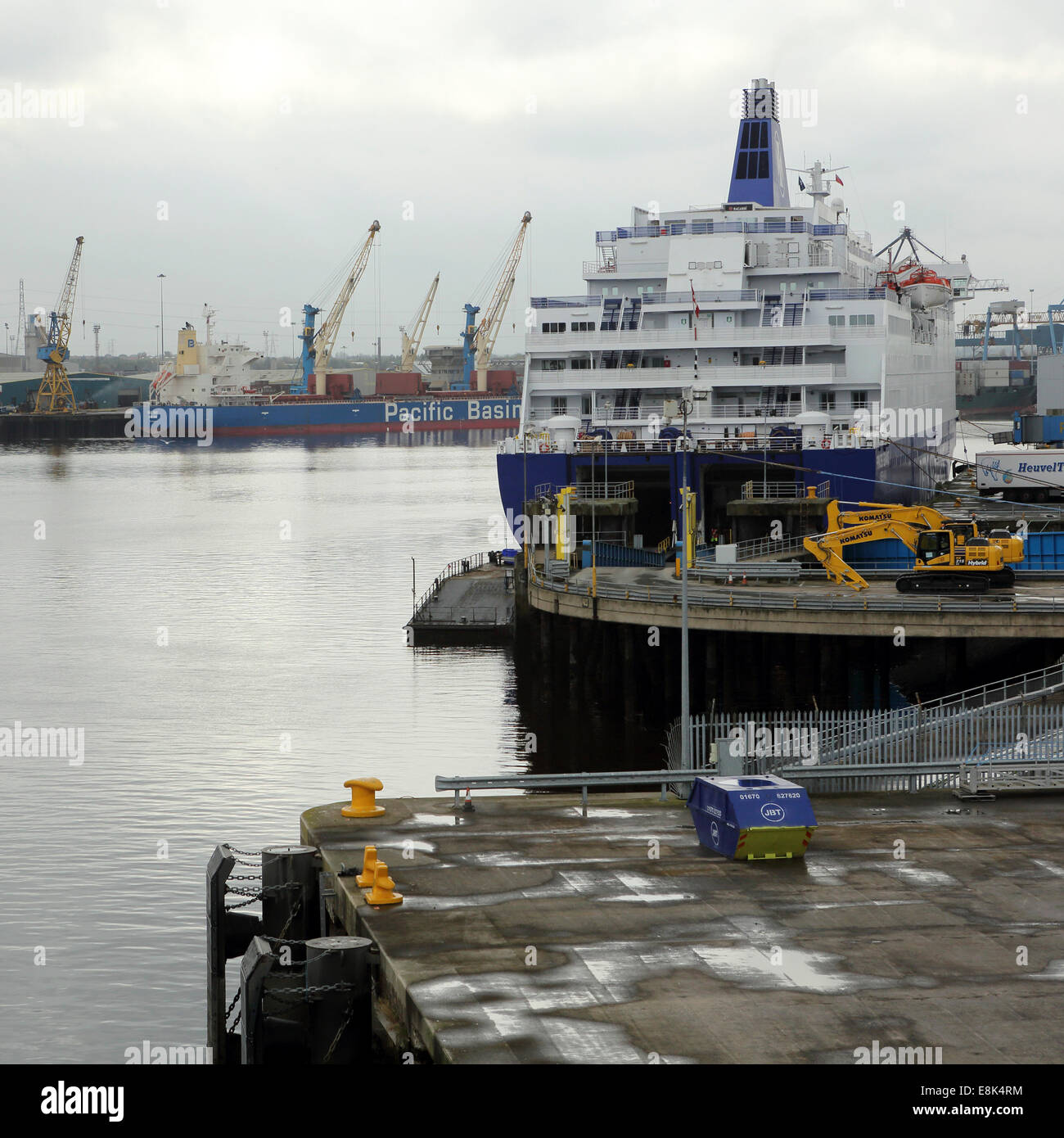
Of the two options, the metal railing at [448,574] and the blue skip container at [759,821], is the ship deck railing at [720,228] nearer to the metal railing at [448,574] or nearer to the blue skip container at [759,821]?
the metal railing at [448,574]

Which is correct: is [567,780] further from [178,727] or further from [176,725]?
[176,725]

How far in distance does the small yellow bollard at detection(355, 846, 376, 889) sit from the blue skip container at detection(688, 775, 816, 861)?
5210mm

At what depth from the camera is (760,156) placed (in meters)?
73.6

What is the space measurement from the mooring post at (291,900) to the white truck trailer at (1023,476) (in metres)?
47.8

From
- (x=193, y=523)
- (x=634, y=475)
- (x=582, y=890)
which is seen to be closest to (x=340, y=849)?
(x=582, y=890)

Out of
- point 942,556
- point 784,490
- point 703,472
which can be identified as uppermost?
point 703,472

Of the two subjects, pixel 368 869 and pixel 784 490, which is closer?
pixel 368 869

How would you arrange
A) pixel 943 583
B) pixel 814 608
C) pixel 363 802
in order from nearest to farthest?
pixel 363 802, pixel 814 608, pixel 943 583

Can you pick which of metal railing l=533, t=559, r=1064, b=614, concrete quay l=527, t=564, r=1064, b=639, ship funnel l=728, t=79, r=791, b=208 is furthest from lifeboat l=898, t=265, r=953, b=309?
metal railing l=533, t=559, r=1064, b=614

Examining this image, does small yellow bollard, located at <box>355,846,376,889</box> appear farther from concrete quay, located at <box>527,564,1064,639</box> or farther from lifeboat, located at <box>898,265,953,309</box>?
lifeboat, located at <box>898,265,953,309</box>

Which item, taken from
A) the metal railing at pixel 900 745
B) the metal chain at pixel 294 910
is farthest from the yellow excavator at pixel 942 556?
the metal chain at pixel 294 910

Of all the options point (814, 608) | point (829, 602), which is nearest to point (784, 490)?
point (829, 602)

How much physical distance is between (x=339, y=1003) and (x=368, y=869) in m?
3.38

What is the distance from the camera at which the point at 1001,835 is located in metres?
23.0
